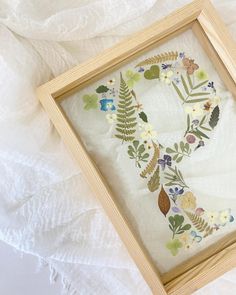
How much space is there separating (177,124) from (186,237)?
175mm

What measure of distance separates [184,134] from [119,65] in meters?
0.15

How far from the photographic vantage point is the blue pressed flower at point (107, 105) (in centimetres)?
69

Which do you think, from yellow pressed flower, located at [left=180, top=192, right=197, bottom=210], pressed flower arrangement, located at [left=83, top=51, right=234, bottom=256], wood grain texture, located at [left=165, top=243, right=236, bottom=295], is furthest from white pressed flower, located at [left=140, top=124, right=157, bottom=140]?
wood grain texture, located at [left=165, top=243, right=236, bottom=295]

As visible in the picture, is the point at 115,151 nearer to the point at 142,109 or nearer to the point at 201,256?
the point at 142,109

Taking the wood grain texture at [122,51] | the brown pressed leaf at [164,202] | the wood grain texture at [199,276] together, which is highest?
the wood grain texture at [122,51]

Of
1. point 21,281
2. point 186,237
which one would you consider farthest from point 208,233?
point 21,281

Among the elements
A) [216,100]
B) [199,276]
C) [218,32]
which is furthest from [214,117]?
[199,276]

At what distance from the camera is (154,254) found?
2.23 ft

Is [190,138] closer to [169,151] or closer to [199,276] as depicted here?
[169,151]

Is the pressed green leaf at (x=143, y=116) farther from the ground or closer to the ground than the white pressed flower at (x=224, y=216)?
farther from the ground

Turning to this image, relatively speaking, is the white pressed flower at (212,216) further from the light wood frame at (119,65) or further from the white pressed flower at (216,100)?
the white pressed flower at (216,100)

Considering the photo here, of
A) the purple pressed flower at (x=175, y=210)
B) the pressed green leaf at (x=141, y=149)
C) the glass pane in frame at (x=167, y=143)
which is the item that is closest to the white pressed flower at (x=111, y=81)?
the glass pane in frame at (x=167, y=143)

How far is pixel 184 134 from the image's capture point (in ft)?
2.28

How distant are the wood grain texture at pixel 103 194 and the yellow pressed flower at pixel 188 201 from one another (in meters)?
0.09
